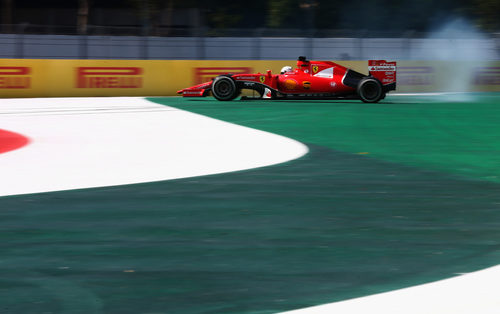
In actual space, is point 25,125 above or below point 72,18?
below

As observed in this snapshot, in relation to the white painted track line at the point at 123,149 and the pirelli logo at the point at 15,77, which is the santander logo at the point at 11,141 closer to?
the white painted track line at the point at 123,149

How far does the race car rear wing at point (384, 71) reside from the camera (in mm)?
19328

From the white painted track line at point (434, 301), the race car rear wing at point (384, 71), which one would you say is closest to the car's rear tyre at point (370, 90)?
the race car rear wing at point (384, 71)

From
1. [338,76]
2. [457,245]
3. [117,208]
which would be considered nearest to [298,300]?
[457,245]

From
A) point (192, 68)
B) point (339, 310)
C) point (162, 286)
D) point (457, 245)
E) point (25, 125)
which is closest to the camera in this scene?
point (339, 310)

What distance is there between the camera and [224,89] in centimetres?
2002

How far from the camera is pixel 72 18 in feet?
157

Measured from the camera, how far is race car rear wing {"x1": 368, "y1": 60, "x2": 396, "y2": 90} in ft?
63.4

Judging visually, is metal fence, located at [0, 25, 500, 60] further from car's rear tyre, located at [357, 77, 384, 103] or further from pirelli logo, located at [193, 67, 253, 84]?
car's rear tyre, located at [357, 77, 384, 103]

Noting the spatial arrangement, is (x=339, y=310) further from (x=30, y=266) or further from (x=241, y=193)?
(x=241, y=193)

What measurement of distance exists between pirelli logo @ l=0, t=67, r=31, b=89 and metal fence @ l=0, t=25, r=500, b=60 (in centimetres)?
766

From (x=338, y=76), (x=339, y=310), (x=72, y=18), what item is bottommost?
(x=339, y=310)

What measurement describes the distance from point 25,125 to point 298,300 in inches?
431

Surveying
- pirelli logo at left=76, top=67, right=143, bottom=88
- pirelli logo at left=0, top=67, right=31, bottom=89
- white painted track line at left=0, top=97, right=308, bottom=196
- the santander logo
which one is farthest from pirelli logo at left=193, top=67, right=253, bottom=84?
the santander logo
